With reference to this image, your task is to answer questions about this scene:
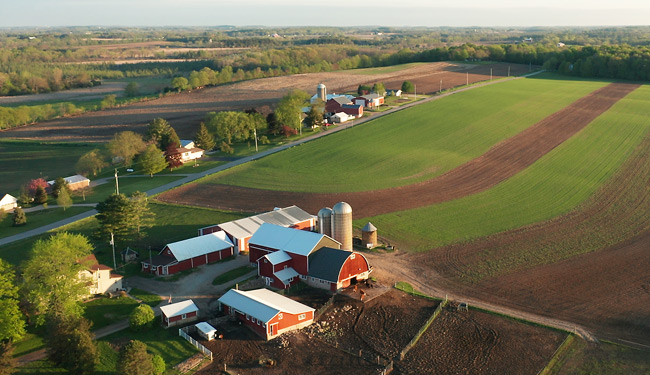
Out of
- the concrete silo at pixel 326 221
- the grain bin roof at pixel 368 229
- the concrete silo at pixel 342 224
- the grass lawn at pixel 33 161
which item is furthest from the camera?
the grass lawn at pixel 33 161

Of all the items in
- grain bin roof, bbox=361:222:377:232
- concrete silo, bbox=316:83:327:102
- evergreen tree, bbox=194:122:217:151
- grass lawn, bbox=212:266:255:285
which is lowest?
grass lawn, bbox=212:266:255:285

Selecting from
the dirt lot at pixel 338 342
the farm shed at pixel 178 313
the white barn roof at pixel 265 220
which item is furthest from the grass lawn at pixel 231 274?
the dirt lot at pixel 338 342

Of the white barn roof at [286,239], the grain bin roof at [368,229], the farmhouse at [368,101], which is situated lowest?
the grain bin roof at [368,229]

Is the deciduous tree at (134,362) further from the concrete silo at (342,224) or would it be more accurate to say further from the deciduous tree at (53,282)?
the concrete silo at (342,224)

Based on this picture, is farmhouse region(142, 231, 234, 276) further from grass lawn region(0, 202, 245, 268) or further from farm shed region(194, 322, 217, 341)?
farm shed region(194, 322, 217, 341)

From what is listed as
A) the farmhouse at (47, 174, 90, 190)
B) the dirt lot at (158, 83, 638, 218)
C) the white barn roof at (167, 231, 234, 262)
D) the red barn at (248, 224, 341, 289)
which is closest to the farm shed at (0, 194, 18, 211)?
the farmhouse at (47, 174, 90, 190)

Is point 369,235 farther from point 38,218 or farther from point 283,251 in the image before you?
point 38,218

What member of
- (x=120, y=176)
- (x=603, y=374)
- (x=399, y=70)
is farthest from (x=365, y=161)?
(x=399, y=70)
